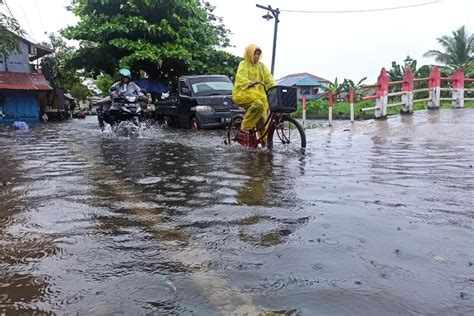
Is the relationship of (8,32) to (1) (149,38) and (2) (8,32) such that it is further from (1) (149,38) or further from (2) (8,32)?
(1) (149,38)

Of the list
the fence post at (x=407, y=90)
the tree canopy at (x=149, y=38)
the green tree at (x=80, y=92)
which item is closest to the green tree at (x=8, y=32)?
the fence post at (x=407, y=90)

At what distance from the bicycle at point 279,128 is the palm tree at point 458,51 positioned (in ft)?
109

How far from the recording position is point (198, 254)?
2.72 meters

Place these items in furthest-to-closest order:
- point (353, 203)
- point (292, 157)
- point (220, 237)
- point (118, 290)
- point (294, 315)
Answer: point (292, 157)
point (353, 203)
point (220, 237)
point (118, 290)
point (294, 315)

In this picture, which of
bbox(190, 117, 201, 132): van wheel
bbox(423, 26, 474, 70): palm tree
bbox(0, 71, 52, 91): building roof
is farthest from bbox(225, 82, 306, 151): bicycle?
bbox(423, 26, 474, 70): palm tree

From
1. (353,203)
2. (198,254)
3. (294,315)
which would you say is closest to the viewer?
(294,315)

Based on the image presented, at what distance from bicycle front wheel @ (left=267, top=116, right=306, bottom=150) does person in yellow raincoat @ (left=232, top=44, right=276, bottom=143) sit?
0.22m

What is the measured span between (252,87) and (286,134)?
1.00 meters

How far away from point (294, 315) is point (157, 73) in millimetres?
22506

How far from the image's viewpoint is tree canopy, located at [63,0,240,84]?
20.7 meters

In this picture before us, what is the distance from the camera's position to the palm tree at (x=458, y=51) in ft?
120

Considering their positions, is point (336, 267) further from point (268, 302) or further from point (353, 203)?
point (353, 203)

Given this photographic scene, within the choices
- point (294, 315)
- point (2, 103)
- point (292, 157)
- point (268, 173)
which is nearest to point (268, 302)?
point (294, 315)

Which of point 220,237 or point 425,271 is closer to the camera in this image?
point 425,271
